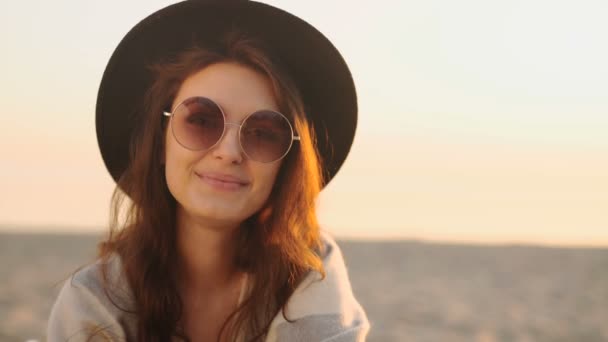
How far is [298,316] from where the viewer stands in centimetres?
268

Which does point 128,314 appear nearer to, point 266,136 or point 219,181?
point 219,181

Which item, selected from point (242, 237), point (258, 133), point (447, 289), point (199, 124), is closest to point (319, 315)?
point (242, 237)

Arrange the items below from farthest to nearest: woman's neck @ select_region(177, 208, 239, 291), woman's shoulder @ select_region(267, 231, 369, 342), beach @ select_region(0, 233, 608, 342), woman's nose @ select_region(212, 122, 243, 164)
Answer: beach @ select_region(0, 233, 608, 342) < woman's neck @ select_region(177, 208, 239, 291) < woman's shoulder @ select_region(267, 231, 369, 342) < woman's nose @ select_region(212, 122, 243, 164)

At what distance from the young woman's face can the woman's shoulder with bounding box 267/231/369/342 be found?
406 mm

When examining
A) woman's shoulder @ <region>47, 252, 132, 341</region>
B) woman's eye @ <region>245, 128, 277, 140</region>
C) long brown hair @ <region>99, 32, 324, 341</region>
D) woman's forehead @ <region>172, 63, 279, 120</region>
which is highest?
woman's forehead @ <region>172, 63, 279, 120</region>

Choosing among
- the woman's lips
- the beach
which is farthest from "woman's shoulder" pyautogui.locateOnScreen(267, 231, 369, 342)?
the beach

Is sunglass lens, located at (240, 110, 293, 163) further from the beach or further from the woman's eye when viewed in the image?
the beach

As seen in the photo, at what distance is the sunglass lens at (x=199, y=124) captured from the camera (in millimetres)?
2498

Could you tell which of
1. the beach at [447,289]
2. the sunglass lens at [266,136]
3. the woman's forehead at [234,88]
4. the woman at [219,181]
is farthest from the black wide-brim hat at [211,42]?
the beach at [447,289]

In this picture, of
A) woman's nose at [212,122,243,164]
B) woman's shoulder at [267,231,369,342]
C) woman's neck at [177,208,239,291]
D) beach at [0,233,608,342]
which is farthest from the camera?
beach at [0,233,608,342]

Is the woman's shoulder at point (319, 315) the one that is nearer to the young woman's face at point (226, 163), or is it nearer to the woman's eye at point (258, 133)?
the young woman's face at point (226, 163)

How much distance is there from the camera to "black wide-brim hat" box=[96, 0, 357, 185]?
9.02ft

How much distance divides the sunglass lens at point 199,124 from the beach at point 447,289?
94cm

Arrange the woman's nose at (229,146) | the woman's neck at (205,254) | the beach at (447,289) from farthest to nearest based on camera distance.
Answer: the beach at (447,289) < the woman's neck at (205,254) < the woman's nose at (229,146)
